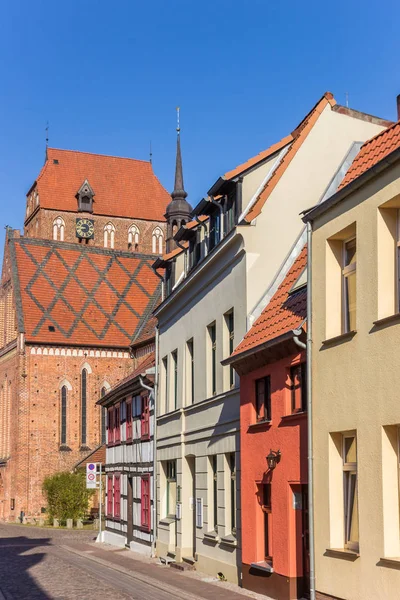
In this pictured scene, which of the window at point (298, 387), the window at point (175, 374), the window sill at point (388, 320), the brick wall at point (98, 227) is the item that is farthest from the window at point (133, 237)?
the window sill at point (388, 320)

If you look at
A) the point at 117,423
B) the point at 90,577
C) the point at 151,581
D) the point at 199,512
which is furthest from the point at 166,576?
the point at 117,423

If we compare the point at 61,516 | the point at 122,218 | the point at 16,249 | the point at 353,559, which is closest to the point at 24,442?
the point at 61,516

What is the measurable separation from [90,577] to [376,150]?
12.1m

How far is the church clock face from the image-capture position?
8288 cm

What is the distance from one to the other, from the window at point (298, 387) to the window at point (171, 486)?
1114 centimetres

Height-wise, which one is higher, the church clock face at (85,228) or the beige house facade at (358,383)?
the church clock face at (85,228)

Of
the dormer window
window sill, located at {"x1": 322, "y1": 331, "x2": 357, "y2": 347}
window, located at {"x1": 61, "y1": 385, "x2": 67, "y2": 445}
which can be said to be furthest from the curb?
the dormer window

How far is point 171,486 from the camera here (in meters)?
26.1

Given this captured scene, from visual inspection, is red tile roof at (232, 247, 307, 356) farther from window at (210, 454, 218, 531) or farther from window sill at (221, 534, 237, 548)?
window at (210, 454, 218, 531)

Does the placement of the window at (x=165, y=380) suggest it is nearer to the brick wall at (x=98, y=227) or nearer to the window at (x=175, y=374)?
the window at (x=175, y=374)

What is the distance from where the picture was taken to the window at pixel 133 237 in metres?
84.4

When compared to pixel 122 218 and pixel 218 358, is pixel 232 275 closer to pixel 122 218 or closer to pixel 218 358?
pixel 218 358

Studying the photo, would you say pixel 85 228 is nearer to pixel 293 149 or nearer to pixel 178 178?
pixel 178 178

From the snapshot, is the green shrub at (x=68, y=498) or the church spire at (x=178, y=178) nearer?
the green shrub at (x=68, y=498)
